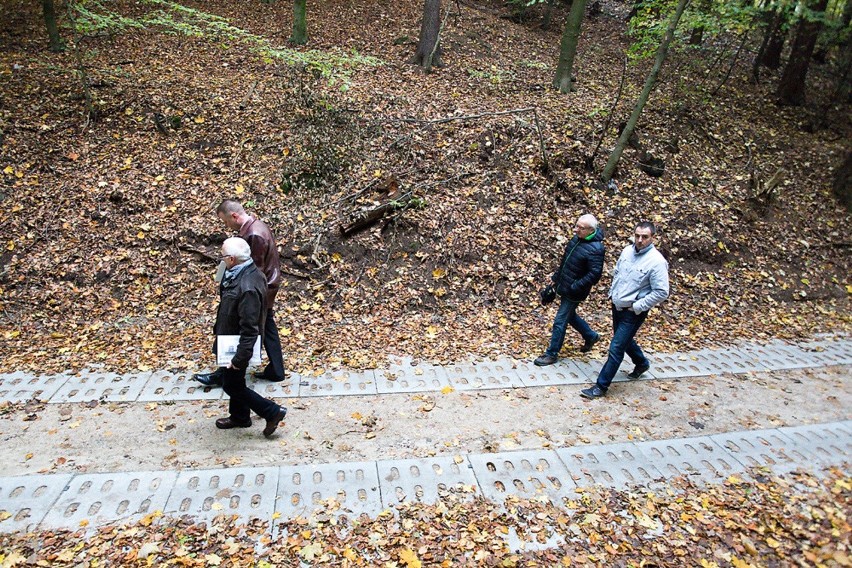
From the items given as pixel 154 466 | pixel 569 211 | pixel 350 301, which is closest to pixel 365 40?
pixel 569 211

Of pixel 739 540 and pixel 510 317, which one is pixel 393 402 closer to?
pixel 510 317

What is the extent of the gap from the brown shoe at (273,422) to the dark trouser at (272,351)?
3.33ft

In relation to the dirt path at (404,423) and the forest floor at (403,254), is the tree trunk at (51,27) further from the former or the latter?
the dirt path at (404,423)

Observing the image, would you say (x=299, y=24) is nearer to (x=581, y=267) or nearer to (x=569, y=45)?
(x=569, y=45)

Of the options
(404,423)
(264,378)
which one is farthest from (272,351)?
(404,423)

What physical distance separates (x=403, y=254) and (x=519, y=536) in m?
5.11

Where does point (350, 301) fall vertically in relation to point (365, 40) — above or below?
below

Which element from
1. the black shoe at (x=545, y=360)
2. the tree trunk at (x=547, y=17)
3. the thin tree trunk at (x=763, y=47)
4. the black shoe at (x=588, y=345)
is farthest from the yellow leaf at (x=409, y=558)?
the tree trunk at (x=547, y=17)

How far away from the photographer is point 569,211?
9.12 meters

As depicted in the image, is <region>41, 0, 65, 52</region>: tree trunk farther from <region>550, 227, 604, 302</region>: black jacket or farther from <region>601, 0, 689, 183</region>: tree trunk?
<region>550, 227, 604, 302</region>: black jacket

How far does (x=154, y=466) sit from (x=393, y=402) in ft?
7.89

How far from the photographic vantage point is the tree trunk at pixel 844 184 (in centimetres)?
1037

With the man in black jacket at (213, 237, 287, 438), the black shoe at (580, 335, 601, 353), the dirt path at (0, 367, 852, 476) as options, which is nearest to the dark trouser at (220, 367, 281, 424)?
the man in black jacket at (213, 237, 287, 438)

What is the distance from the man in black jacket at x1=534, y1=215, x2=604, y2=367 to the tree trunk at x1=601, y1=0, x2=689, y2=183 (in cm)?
436
